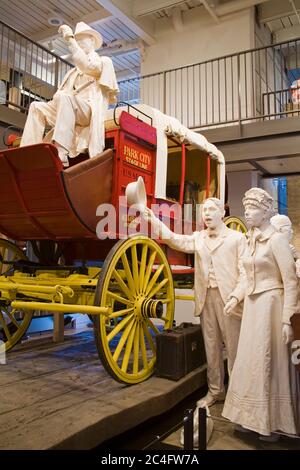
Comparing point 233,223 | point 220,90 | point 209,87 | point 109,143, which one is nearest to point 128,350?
point 109,143

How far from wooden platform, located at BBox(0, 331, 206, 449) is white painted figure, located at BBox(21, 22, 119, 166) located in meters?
1.64

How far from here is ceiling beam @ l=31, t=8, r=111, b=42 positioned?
27.3 feet

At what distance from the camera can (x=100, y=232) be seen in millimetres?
2998

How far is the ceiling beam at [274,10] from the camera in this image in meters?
8.40

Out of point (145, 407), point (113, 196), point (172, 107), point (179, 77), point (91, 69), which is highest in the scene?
point (179, 77)

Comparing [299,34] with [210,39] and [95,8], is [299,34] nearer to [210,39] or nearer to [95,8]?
[210,39]

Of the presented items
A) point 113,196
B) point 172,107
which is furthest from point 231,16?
point 113,196

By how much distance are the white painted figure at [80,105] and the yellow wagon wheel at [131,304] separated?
0.89 m

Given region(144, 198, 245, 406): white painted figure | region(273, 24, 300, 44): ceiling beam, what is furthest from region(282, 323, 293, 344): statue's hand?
region(273, 24, 300, 44): ceiling beam

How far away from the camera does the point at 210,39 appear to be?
8867mm

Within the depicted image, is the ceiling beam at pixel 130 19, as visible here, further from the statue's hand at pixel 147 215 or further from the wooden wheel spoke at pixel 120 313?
the wooden wheel spoke at pixel 120 313

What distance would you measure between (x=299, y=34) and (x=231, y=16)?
1.76 meters

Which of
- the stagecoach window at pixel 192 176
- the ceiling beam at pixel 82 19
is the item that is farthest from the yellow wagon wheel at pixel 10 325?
the ceiling beam at pixel 82 19

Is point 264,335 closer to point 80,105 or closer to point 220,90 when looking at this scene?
point 80,105
